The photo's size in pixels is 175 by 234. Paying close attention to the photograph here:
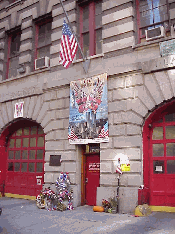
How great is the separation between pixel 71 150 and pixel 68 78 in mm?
3582

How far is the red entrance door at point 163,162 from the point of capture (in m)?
9.98

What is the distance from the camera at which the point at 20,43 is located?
16219 mm

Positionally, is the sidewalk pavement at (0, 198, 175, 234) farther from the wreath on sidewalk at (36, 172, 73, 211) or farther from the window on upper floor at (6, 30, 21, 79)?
the window on upper floor at (6, 30, 21, 79)

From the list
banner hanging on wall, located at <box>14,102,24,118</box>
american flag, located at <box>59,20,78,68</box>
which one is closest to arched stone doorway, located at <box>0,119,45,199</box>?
banner hanging on wall, located at <box>14,102,24,118</box>

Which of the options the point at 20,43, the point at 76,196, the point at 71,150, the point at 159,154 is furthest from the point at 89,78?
the point at 20,43

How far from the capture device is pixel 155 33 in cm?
1079

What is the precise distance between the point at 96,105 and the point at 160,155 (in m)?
3.53

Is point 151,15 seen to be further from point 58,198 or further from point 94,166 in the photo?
point 58,198

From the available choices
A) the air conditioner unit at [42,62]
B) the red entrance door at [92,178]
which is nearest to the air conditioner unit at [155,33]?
the air conditioner unit at [42,62]

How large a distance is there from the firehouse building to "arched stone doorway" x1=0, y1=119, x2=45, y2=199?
0.06m

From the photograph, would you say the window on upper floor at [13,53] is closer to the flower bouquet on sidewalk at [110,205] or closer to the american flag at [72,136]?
the american flag at [72,136]

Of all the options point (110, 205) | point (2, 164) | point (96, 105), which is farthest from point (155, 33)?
point (2, 164)

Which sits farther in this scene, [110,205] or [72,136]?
[72,136]

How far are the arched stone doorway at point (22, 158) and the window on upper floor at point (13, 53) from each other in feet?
11.7
